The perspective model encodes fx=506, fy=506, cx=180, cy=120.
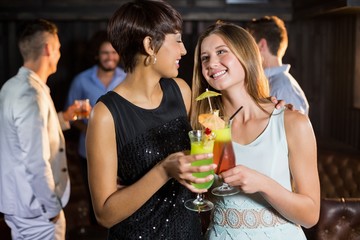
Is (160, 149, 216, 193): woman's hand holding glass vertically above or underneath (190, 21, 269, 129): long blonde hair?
underneath

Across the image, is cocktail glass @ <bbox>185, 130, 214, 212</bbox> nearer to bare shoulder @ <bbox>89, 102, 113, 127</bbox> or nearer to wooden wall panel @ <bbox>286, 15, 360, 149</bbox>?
bare shoulder @ <bbox>89, 102, 113, 127</bbox>

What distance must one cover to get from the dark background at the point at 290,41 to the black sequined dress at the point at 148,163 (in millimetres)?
4058

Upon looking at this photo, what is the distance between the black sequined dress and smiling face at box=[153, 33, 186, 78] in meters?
0.17

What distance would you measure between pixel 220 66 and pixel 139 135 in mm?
450

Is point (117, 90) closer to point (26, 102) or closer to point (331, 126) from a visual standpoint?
point (26, 102)

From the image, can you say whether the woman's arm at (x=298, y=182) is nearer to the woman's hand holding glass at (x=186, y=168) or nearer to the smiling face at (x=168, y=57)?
the woman's hand holding glass at (x=186, y=168)

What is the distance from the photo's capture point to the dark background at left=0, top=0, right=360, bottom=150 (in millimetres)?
5836

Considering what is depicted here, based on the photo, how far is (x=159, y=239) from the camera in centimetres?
199

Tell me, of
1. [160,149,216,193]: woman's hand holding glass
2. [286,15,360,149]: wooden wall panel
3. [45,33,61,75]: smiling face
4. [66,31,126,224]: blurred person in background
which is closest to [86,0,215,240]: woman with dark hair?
[160,149,216,193]: woman's hand holding glass

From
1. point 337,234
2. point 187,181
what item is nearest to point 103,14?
point 337,234

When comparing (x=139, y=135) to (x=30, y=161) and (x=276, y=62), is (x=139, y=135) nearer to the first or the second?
(x=30, y=161)

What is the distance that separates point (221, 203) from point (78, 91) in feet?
10.6

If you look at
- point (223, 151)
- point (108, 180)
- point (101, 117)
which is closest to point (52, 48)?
point (101, 117)

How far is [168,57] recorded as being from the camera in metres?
2.00
